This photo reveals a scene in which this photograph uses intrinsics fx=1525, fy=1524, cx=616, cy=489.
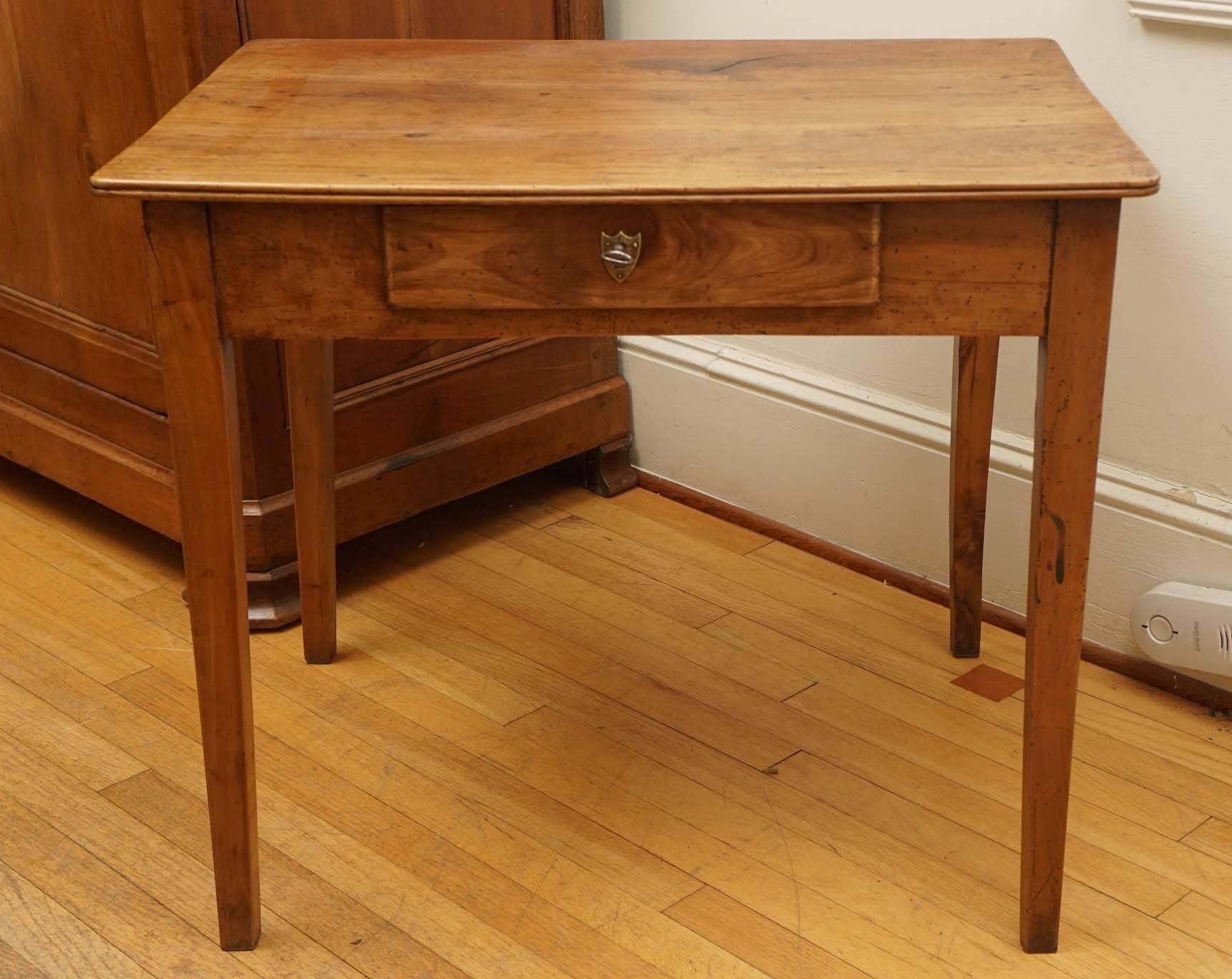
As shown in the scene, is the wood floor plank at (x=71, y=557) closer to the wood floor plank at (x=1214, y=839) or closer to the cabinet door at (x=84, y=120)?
the cabinet door at (x=84, y=120)

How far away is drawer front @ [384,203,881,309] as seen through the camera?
42.0 inches

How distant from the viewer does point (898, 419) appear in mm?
1841

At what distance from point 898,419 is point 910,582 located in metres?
0.20

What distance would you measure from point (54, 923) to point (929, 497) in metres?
1.07

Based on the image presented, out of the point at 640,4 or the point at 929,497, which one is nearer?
the point at 929,497

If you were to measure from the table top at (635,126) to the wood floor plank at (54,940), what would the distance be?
63 cm

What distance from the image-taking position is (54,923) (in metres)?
1.30

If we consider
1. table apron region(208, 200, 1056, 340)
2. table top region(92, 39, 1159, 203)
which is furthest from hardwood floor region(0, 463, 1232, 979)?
table top region(92, 39, 1159, 203)

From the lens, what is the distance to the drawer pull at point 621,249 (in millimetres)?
1070

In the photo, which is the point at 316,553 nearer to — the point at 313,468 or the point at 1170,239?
the point at 313,468

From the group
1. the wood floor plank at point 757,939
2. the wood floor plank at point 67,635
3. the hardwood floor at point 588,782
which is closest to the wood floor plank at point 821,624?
the hardwood floor at point 588,782

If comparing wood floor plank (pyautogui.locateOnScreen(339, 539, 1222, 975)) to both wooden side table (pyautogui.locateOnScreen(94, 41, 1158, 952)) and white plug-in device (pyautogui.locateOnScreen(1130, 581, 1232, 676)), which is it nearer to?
wooden side table (pyautogui.locateOnScreen(94, 41, 1158, 952))

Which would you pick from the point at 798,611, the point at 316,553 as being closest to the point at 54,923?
the point at 316,553

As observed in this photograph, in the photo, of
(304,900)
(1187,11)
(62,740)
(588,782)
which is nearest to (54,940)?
(304,900)
